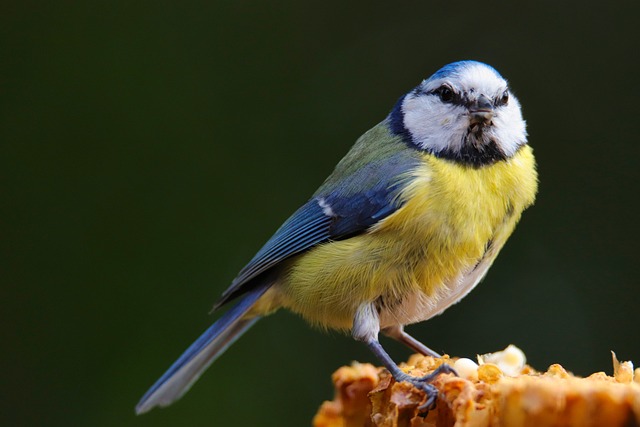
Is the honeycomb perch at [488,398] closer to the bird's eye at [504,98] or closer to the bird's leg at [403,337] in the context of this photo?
the bird's leg at [403,337]

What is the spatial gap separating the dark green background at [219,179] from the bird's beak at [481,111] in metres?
1.32

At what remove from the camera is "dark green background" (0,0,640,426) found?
305 cm

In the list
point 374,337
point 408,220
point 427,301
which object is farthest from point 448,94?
point 374,337

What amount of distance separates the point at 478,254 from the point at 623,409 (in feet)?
3.02

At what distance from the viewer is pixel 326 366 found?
10.6 feet

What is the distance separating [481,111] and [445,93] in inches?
5.1

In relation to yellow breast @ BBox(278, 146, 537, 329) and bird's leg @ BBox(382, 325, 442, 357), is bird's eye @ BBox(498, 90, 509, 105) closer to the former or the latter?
yellow breast @ BBox(278, 146, 537, 329)

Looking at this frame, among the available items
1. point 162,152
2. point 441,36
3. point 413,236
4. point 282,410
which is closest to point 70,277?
point 162,152

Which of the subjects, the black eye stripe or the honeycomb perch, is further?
the black eye stripe

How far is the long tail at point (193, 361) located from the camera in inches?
90.4

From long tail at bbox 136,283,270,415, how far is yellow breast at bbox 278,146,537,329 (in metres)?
0.31

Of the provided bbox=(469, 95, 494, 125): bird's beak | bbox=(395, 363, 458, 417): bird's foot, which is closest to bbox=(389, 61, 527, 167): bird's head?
bbox=(469, 95, 494, 125): bird's beak

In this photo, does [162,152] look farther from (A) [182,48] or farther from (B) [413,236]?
(B) [413,236]

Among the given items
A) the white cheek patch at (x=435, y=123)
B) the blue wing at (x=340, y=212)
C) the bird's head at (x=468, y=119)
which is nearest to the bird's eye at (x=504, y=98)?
the bird's head at (x=468, y=119)
